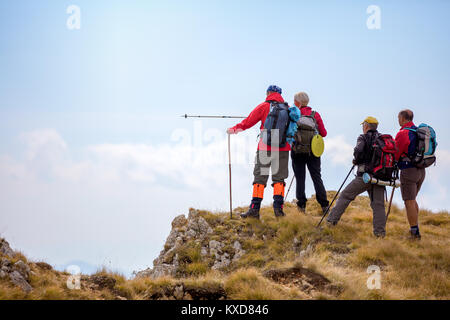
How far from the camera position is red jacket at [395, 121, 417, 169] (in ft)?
35.0

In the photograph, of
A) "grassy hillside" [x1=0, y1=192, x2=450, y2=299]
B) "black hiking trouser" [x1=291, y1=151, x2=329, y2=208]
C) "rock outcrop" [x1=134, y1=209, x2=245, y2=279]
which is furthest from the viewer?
"black hiking trouser" [x1=291, y1=151, x2=329, y2=208]

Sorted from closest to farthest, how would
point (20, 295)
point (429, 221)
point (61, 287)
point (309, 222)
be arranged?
point (20, 295) → point (61, 287) → point (309, 222) → point (429, 221)

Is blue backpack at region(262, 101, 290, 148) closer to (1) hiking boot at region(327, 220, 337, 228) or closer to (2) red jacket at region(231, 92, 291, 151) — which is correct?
(2) red jacket at region(231, 92, 291, 151)

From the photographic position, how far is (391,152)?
421 inches

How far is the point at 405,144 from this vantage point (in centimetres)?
1071

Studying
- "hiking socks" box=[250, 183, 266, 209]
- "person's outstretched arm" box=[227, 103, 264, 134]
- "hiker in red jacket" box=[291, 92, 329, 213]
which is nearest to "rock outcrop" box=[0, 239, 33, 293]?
"hiking socks" box=[250, 183, 266, 209]

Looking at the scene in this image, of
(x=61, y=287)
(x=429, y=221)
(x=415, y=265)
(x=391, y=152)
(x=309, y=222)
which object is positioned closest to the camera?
(x=61, y=287)

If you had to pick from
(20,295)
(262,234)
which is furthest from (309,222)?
(20,295)

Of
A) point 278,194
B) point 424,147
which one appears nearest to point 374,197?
point 424,147

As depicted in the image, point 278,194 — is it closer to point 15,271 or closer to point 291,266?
point 291,266

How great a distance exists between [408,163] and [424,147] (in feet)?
1.84

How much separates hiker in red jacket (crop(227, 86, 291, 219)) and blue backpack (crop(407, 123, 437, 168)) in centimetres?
342
